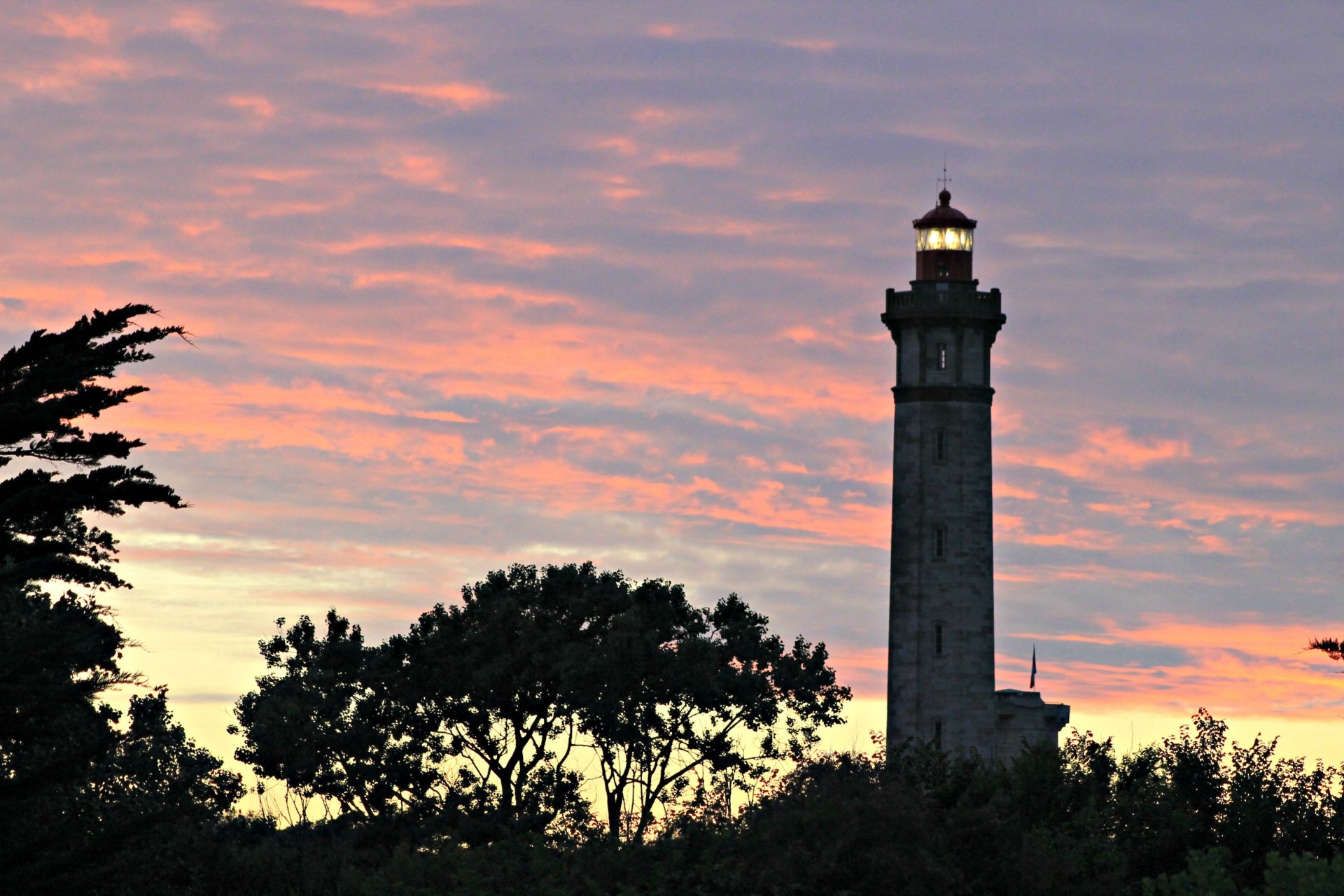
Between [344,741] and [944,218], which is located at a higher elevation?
[944,218]

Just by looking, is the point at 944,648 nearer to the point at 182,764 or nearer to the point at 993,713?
the point at 993,713

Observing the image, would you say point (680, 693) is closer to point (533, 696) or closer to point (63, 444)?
point (533, 696)

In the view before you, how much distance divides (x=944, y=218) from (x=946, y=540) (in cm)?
1304

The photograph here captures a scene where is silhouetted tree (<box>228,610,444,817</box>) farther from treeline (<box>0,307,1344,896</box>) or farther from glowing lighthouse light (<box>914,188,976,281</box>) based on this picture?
glowing lighthouse light (<box>914,188,976,281</box>)

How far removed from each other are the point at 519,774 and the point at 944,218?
2776 centimetres

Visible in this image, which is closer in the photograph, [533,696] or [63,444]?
[63,444]

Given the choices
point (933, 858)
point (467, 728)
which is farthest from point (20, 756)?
point (467, 728)

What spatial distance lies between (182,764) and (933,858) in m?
38.8

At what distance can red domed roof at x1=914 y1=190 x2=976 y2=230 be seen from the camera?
270ft

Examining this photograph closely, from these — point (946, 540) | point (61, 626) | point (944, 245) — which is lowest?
point (61, 626)

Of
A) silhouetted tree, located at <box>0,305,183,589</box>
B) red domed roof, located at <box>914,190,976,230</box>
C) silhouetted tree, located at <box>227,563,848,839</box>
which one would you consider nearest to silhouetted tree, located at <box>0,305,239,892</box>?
silhouetted tree, located at <box>0,305,183,589</box>

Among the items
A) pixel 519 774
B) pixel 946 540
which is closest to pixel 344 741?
pixel 519 774

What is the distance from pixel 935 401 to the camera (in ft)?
258

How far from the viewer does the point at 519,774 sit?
7081 centimetres
